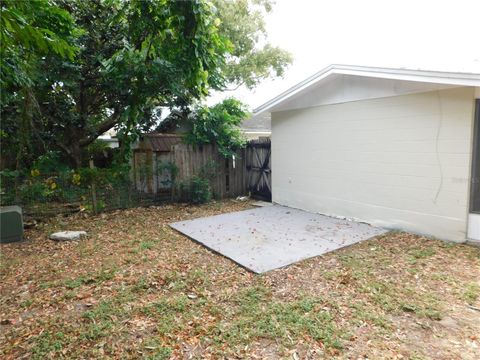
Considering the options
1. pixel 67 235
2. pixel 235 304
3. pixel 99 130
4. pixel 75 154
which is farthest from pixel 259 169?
pixel 235 304

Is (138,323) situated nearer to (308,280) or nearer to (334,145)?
(308,280)

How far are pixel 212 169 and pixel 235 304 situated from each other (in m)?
5.96

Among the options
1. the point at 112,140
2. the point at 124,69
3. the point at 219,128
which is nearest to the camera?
the point at 124,69

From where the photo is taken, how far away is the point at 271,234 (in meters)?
5.57

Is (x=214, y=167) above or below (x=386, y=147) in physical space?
below

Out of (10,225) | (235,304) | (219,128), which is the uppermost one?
(219,128)

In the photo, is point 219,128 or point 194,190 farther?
point 219,128

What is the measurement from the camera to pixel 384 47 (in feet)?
49.1

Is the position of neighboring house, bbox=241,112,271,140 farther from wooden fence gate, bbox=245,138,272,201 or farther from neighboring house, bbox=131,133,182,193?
neighboring house, bbox=131,133,182,193

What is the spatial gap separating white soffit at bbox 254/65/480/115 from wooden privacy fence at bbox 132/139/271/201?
1821mm

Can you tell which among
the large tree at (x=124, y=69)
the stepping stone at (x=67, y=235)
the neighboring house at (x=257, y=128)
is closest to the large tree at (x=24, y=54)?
the large tree at (x=124, y=69)

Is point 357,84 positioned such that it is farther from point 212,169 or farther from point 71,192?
point 71,192

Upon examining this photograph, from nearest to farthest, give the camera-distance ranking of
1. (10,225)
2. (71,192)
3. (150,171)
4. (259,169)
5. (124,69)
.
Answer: (10,225), (124,69), (71,192), (150,171), (259,169)

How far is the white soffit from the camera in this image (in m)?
4.56
